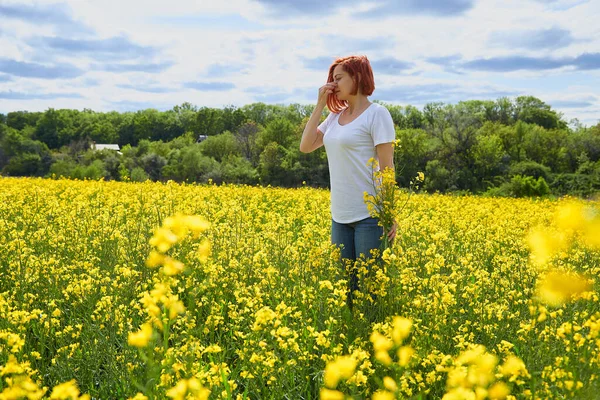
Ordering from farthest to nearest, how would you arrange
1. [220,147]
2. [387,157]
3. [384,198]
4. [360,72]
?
1. [220,147]
2. [360,72]
3. [387,157]
4. [384,198]

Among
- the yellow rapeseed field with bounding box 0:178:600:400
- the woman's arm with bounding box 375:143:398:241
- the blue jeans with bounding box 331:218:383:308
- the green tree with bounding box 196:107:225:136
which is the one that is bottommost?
the yellow rapeseed field with bounding box 0:178:600:400

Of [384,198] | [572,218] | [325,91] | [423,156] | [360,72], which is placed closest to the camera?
[572,218]

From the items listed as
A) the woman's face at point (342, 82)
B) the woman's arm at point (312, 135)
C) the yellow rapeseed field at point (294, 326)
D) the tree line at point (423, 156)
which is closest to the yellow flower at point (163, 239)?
the yellow rapeseed field at point (294, 326)

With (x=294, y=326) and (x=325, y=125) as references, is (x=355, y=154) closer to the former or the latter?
(x=325, y=125)

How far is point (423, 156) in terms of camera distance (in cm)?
4759

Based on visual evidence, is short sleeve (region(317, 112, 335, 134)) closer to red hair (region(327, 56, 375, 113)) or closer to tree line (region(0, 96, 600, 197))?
red hair (region(327, 56, 375, 113))

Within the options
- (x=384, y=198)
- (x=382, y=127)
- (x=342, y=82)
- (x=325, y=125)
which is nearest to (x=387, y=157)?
(x=382, y=127)

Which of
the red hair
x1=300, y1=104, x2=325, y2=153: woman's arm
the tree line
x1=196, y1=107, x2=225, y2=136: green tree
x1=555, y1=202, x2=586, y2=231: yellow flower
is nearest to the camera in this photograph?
x1=555, y1=202, x2=586, y2=231: yellow flower

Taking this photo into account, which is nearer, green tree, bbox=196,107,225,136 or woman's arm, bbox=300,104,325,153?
woman's arm, bbox=300,104,325,153

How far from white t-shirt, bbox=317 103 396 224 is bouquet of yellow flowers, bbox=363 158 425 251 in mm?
131

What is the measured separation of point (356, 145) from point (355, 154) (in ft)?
0.24

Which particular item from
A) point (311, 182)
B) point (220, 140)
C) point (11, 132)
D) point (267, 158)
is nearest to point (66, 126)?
point (11, 132)

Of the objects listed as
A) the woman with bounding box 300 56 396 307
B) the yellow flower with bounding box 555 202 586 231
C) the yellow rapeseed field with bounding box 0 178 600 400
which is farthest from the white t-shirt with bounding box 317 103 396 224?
the yellow flower with bounding box 555 202 586 231

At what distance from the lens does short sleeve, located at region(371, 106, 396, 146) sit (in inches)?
152
